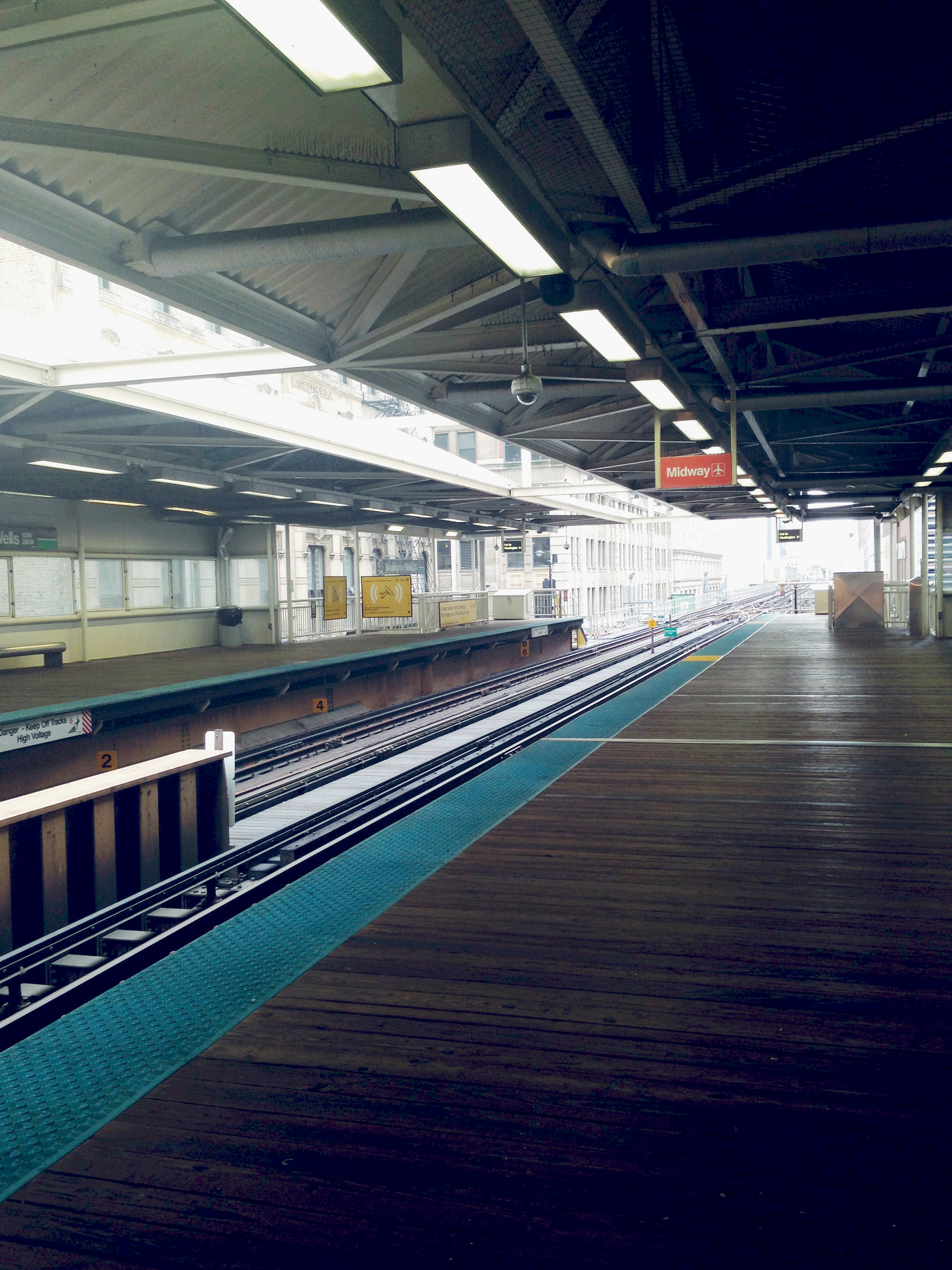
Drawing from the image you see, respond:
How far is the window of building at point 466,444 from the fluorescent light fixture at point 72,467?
32.7 metres

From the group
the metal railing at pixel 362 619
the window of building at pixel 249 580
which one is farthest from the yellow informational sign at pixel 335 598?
the window of building at pixel 249 580

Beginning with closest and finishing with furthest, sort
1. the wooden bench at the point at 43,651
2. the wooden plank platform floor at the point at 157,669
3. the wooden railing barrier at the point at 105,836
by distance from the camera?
the wooden railing barrier at the point at 105,836, the wooden plank platform floor at the point at 157,669, the wooden bench at the point at 43,651

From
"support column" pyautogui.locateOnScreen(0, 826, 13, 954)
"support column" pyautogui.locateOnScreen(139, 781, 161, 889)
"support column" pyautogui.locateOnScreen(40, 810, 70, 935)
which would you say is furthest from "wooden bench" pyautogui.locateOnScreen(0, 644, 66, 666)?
"support column" pyautogui.locateOnScreen(0, 826, 13, 954)

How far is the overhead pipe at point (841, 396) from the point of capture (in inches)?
417

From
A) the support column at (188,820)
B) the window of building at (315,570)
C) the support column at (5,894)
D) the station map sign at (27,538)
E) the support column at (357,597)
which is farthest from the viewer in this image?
the window of building at (315,570)

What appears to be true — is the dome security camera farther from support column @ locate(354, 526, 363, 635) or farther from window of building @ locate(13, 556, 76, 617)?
support column @ locate(354, 526, 363, 635)

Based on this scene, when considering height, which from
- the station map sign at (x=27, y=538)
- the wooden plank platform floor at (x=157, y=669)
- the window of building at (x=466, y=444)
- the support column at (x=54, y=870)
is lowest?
the support column at (x=54, y=870)

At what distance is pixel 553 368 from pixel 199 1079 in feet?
28.8

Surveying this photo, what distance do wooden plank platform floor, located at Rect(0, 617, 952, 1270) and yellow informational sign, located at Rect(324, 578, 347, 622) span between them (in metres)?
16.9

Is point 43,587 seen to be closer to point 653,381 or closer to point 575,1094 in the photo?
point 653,381

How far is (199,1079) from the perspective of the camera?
2.74m

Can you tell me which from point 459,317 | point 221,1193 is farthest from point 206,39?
point 221,1193

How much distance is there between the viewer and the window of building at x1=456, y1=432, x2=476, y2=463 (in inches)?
1812

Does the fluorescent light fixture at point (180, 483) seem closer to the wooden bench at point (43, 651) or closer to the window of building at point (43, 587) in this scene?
the window of building at point (43, 587)
